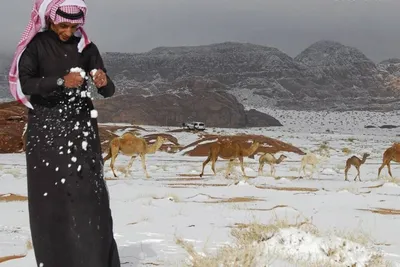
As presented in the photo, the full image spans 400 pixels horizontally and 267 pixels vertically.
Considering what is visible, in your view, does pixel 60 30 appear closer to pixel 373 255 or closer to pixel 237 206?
pixel 373 255

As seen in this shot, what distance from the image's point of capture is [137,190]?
9977 millimetres

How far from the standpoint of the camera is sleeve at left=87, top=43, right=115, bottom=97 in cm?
325

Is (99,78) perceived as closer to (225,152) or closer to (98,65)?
(98,65)

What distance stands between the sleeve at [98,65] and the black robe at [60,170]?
0.9 inches

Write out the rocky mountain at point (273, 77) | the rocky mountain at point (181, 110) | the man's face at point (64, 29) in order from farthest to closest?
the rocky mountain at point (273, 77) < the rocky mountain at point (181, 110) < the man's face at point (64, 29)

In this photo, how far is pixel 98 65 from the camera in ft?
11.0

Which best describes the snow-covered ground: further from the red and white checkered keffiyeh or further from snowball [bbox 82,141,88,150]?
the red and white checkered keffiyeh

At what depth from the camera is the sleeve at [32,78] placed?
3.00 metres

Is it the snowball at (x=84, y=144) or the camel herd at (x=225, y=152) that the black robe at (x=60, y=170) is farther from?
the camel herd at (x=225, y=152)

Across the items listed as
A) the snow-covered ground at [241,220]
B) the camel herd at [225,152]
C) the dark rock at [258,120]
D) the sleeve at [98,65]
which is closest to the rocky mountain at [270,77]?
the dark rock at [258,120]

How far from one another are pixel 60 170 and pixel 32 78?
0.51 m

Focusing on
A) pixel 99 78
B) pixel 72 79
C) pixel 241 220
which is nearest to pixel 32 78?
pixel 72 79

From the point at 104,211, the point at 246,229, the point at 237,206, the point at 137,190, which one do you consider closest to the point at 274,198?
the point at 237,206

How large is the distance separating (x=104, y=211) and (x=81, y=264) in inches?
12.3
